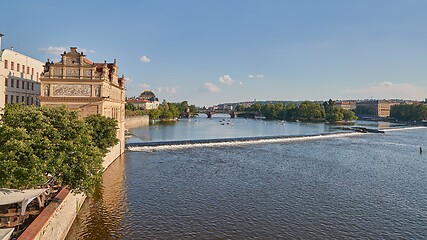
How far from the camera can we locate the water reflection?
68.4ft

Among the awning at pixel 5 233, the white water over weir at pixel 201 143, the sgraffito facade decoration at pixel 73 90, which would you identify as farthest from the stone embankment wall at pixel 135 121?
the awning at pixel 5 233

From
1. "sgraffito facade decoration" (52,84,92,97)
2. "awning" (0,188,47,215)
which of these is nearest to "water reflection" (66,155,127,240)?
"awning" (0,188,47,215)

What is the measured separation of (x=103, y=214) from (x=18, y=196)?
27.6 ft

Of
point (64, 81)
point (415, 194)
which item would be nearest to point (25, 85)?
point (64, 81)

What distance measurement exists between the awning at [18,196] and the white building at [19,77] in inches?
1010

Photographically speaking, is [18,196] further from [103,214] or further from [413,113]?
[413,113]

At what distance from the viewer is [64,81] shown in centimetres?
3866

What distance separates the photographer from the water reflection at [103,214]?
20859mm

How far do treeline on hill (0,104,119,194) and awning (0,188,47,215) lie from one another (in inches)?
24.0

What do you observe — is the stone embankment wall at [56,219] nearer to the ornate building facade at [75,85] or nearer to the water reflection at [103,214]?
the water reflection at [103,214]

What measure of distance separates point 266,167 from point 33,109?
2940 cm

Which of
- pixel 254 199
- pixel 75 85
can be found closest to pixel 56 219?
pixel 254 199

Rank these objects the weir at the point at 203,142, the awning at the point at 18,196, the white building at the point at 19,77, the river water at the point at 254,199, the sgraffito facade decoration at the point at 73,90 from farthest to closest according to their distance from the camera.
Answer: the weir at the point at 203,142
the white building at the point at 19,77
the sgraffito facade decoration at the point at 73,90
the river water at the point at 254,199
the awning at the point at 18,196

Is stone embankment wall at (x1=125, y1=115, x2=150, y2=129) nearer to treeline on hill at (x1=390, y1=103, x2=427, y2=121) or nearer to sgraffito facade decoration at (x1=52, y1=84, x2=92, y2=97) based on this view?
sgraffito facade decoration at (x1=52, y1=84, x2=92, y2=97)
